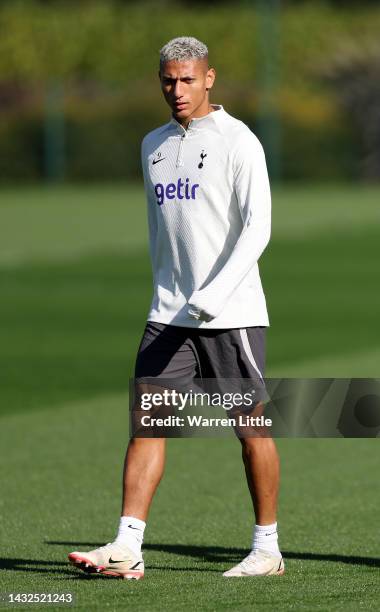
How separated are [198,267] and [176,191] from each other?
32cm

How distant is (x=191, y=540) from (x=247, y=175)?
2023mm

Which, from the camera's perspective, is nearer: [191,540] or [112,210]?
[191,540]

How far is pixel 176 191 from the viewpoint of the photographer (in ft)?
20.7

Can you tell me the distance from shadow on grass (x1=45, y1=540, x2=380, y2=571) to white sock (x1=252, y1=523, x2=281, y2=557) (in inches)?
14.8

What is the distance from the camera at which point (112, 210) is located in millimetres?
35875

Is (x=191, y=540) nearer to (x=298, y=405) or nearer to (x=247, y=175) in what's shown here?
(x=298, y=405)

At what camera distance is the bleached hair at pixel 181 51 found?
626cm

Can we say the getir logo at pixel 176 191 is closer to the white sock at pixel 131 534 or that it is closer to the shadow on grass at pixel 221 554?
the white sock at pixel 131 534

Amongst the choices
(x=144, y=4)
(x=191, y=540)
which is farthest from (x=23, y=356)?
(x=144, y=4)

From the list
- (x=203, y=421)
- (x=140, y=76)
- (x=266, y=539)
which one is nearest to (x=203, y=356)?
(x=203, y=421)

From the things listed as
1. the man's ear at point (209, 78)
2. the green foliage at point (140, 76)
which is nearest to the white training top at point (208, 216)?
the man's ear at point (209, 78)

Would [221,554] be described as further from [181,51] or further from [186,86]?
[181,51]

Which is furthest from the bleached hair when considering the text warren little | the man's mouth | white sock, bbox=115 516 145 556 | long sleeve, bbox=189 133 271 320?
white sock, bbox=115 516 145 556

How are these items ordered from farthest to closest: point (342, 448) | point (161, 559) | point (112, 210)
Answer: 1. point (112, 210)
2. point (342, 448)
3. point (161, 559)
